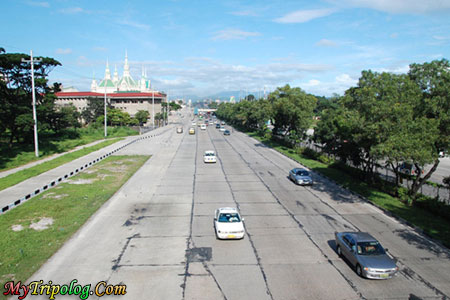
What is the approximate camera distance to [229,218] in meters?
17.5

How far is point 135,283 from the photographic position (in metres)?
12.3

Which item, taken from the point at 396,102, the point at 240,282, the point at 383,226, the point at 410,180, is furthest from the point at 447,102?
the point at 240,282

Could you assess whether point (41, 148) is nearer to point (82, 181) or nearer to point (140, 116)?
point (82, 181)

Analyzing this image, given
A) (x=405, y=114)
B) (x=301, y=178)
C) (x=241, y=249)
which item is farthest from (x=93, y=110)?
(x=241, y=249)

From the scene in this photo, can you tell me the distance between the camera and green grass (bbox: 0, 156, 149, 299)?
13.9 metres

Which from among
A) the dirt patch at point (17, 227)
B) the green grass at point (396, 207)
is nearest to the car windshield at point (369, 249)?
the green grass at point (396, 207)

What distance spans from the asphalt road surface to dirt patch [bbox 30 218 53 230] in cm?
199

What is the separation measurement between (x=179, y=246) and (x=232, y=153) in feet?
111

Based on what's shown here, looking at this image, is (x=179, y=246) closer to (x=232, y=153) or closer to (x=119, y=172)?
(x=119, y=172)

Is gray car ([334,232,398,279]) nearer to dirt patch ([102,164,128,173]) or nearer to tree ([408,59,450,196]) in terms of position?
tree ([408,59,450,196])

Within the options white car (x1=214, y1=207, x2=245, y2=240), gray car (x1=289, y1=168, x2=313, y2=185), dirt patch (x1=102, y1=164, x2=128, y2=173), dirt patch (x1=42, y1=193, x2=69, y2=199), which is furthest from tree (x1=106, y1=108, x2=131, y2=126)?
white car (x1=214, y1=207, x2=245, y2=240)

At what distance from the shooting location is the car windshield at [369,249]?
13.7 m

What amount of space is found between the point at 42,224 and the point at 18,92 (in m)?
35.5

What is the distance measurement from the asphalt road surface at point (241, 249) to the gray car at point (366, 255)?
14.3 inches
